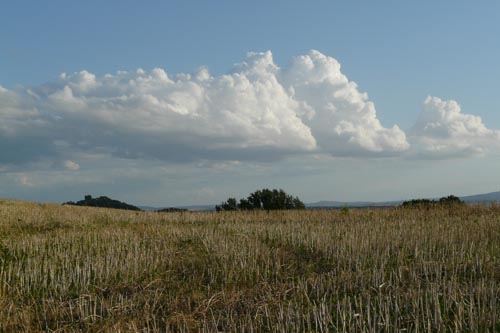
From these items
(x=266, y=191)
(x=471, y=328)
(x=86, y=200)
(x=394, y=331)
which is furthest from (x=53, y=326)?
(x=86, y=200)

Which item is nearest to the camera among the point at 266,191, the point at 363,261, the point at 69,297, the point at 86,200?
the point at 69,297

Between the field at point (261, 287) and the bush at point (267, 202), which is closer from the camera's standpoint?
the field at point (261, 287)

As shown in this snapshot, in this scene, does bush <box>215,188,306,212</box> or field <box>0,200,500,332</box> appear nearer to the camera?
field <box>0,200,500,332</box>

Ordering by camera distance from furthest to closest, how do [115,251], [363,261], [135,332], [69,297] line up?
[115,251], [363,261], [69,297], [135,332]

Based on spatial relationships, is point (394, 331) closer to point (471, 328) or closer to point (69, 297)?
point (471, 328)

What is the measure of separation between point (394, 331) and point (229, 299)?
3.30m

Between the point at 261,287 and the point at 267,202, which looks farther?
the point at 267,202

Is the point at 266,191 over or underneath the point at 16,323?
over

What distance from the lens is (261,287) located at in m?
9.84

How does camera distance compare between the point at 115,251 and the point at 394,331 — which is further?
the point at 115,251

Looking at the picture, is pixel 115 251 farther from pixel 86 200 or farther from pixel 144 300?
pixel 86 200

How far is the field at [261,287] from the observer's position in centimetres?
725

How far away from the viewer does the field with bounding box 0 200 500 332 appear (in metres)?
7.25

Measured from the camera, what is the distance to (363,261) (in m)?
11.6
